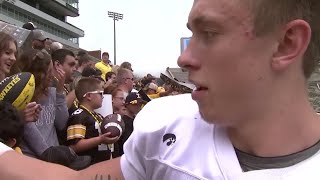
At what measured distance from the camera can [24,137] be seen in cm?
298

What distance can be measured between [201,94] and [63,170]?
0.42m

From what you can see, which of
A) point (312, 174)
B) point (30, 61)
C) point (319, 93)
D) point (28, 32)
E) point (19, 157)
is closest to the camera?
point (312, 174)

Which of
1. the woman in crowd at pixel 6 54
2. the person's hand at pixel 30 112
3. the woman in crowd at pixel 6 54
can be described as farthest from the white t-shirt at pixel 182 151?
the woman in crowd at pixel 6 54

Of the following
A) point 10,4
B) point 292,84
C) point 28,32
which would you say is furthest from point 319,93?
point 10,4

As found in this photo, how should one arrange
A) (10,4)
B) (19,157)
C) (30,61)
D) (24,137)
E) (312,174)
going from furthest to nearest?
(10,4), (30,61), (24,137), (19,157), (312,174)

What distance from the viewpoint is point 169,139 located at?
1.18m

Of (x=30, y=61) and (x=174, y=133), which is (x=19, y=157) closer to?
(x=174, y=133)

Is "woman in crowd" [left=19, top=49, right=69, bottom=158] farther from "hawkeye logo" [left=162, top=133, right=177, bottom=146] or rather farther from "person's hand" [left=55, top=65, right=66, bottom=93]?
"hawkeye logo" [left=162, top=133, right=177, bottom=146]

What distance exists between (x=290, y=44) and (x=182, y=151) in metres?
0.37

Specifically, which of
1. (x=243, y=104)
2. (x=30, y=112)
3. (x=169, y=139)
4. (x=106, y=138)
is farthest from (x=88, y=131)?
(x=243, y=104)

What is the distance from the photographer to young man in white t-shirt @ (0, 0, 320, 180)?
1.07 meters

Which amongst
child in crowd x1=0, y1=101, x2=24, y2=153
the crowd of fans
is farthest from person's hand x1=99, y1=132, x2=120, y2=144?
child in crowd x1=0, y1=101, x2=24, y2=153

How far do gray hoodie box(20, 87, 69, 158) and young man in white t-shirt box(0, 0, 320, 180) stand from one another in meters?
1.87

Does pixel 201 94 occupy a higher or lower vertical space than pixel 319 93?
higher
